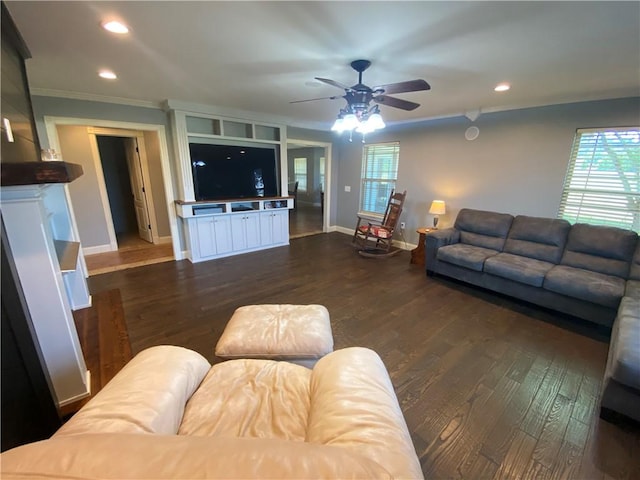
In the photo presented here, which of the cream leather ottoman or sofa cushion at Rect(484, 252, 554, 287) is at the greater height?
the cream leather ottoman

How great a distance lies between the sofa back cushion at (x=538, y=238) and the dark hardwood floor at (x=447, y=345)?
26.6 inches

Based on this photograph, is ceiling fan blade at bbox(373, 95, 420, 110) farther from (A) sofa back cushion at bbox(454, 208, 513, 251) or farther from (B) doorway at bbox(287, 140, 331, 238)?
(B) doorway at bbox(287, 140, 331, 238)

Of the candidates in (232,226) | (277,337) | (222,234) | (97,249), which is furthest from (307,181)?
(277,337)

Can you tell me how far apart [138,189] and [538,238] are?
6.44m

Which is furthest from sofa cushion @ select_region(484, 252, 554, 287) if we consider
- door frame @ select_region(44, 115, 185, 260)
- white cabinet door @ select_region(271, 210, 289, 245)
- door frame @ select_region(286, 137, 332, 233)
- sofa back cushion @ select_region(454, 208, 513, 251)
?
door frame @ select_region(44, 115, 185, 260)

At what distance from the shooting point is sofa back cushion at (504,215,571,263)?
10.2 feet

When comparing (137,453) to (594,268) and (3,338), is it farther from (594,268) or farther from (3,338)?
(594,268)

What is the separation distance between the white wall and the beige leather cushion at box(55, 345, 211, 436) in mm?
4255

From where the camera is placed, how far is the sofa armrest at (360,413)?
737 millimetres

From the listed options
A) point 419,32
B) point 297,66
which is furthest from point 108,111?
point 419,32

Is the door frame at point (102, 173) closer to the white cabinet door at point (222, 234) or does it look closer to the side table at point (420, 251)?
the white cabinet door at point (222, 234)

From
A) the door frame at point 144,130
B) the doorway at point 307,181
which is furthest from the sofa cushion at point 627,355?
the doorway at point 307,181

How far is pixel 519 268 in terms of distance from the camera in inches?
115

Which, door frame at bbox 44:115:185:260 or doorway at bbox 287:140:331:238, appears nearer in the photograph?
door frame at bbox 44:115:185:260
